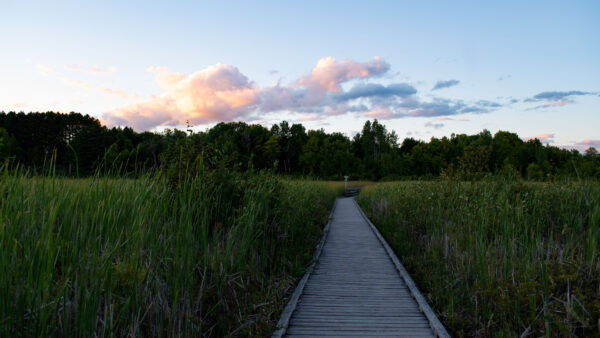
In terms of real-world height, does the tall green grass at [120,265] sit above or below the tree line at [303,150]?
below

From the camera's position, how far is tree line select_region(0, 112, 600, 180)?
6082mm

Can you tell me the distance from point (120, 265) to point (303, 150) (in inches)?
2671

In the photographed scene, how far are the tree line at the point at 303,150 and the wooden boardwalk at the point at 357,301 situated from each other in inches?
98.9

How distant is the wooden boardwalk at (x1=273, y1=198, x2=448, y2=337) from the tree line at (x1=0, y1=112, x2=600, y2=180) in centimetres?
251

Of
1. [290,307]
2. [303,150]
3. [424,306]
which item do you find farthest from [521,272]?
[303,150]

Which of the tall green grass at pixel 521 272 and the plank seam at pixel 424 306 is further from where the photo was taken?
the plank seam at pixel 424 306

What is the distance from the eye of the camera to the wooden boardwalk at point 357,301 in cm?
388

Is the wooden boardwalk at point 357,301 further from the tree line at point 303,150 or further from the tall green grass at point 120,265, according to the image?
the tree line at point 303,150

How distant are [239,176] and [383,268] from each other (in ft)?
11.1

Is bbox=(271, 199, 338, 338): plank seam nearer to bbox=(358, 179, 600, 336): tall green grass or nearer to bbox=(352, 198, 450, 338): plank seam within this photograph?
bbox=(352, 198, 450, 338): plank seam

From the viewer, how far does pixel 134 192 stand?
335 cm

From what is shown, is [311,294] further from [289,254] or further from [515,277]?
[515,277]

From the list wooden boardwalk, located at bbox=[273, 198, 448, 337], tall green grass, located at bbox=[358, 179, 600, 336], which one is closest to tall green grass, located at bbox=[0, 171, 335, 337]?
wooden boardwalk, located at bbox=[273, 198, 448, 337]

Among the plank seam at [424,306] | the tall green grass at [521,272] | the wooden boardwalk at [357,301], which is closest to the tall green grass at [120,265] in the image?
the wooden boardwalk at [357,301]
